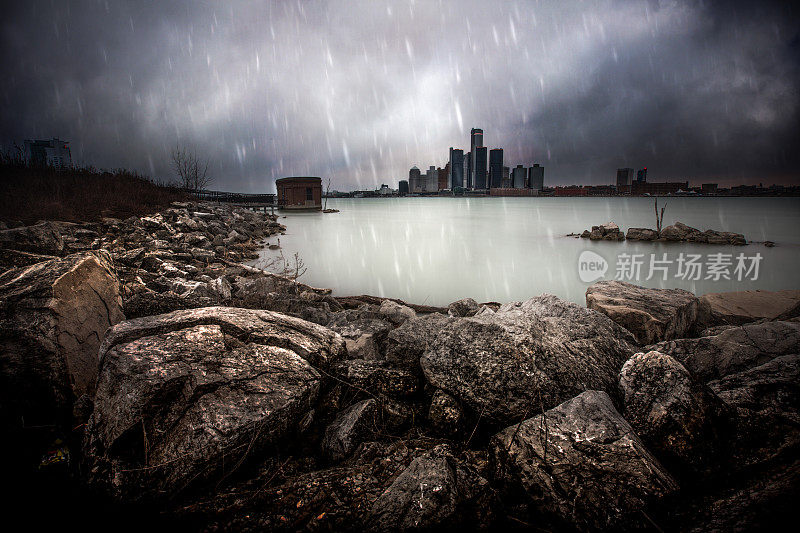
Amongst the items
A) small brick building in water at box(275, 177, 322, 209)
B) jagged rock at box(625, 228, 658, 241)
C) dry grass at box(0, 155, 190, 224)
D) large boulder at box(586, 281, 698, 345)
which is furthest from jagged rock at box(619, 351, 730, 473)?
small brick building in water at box(275, 177, 322, 209)

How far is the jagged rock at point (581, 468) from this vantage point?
1450 mm

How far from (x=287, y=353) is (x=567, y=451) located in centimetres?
192

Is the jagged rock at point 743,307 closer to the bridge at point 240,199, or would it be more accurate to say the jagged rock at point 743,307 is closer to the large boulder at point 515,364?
the large boulder at point 515,364

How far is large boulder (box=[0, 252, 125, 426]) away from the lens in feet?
7.50

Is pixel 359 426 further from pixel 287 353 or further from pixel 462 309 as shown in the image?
pixel 462 309

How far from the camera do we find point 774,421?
1.74 meters

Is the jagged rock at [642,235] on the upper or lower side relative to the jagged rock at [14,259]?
lower

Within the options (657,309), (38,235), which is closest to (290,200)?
(38,235)

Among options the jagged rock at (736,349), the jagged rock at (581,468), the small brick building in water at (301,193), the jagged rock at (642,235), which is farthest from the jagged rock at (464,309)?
the small brick building in water at (301,193)

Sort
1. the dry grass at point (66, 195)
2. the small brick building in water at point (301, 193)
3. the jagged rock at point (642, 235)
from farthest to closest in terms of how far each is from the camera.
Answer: the small brick building in water at point (301, 193)
the jagged rock at point (642, 235)
the dry grass at point (66, 195)

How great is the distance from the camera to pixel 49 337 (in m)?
2.42

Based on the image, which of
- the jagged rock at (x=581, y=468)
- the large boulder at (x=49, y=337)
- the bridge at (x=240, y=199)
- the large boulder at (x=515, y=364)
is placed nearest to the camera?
the jagged rock at (x=581, y=468)

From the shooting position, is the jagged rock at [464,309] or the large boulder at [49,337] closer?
the large boulder at [49,337]

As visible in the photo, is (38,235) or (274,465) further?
(38,235)
